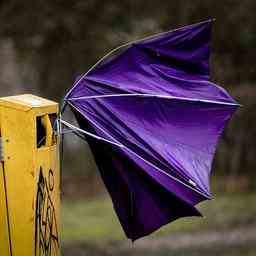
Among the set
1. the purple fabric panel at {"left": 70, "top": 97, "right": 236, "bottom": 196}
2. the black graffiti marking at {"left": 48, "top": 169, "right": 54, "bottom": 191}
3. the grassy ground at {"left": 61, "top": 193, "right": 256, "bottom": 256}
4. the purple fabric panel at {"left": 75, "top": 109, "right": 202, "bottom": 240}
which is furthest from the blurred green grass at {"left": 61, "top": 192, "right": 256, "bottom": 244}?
the black graffiti marking at {"left": 48, "top": 169, "right": 54, "bottom": 191}

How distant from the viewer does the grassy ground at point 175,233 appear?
42.4 feet

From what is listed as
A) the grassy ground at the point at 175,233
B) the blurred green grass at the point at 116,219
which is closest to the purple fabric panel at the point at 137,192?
the grassy ground at the point at 175,233

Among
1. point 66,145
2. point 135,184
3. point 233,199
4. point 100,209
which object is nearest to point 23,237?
point 135,184

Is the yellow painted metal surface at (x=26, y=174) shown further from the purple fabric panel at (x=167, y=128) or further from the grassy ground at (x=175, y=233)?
the grassy ground at (x=175, y=233)

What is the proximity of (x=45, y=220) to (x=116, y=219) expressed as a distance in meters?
10.4

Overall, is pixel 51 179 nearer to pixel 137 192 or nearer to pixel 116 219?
pixel 137 192

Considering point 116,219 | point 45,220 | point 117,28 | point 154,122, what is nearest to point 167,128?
point 154,122

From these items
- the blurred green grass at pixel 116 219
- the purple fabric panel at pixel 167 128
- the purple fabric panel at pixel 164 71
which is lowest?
the blurred green grass at pixel 116 219

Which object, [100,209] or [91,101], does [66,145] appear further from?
[91,101]

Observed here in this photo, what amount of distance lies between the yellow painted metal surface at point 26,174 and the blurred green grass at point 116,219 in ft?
23.8

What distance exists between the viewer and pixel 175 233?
1502 centimetres

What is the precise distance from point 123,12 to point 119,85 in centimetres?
682

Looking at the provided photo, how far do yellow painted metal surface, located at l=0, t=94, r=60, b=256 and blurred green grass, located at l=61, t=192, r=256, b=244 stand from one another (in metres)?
7.26

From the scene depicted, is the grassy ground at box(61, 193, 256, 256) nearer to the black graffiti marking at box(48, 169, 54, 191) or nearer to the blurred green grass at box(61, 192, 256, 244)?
the blurred green grass at box(61, 192, 256, 244)
